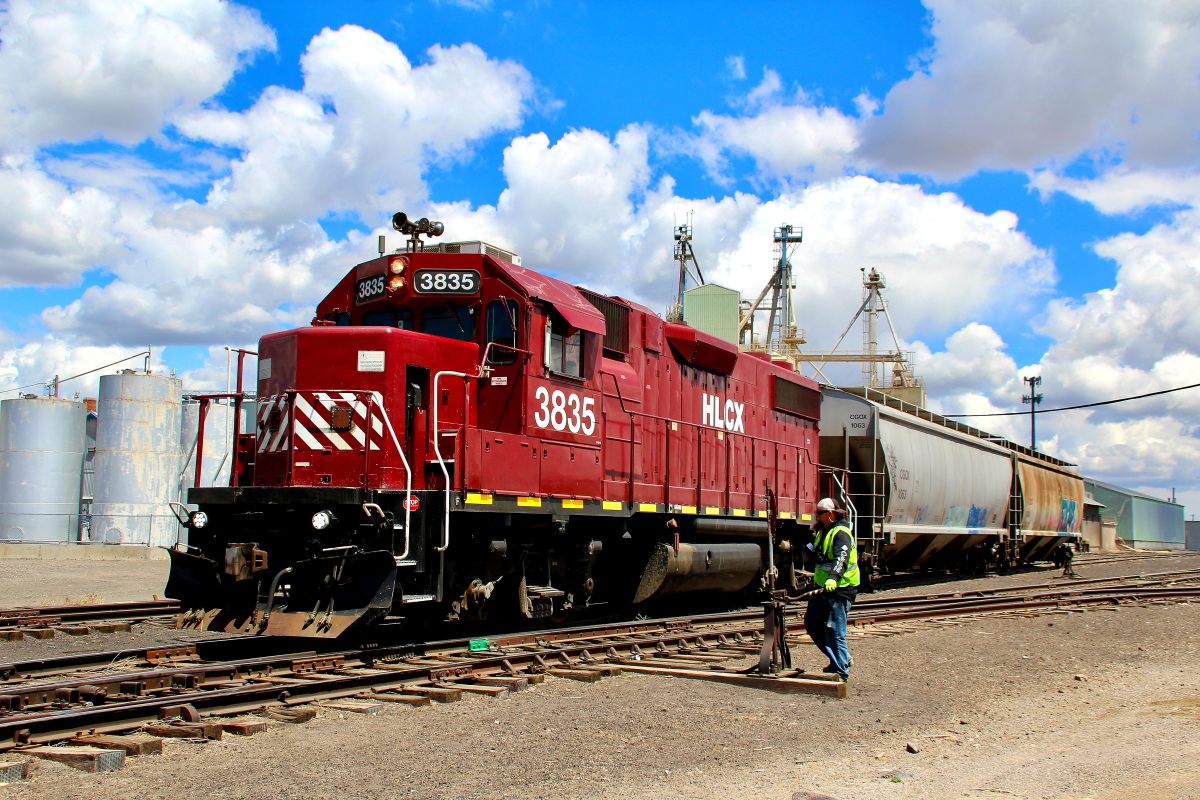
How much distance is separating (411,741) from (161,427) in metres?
30.1

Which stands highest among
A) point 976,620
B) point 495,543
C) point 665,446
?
point 665,446

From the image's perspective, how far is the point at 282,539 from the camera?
8945mm

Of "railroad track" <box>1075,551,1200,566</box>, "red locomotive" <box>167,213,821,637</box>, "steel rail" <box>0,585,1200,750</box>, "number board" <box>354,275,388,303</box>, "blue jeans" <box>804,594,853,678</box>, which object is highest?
"number board" <box>354,275,388,303</box>

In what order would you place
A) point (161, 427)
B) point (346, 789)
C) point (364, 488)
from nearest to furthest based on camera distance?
point (346, 789) → point (364, 488) → point (161, 427)

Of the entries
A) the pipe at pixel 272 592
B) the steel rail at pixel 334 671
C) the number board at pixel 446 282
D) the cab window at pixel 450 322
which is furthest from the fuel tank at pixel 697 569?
the pipe at pixel 272 592

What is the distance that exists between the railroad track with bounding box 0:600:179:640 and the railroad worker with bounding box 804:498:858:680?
795 cm

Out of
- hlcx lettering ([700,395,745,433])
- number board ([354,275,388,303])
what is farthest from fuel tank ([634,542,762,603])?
number board ([354,275,388,303])

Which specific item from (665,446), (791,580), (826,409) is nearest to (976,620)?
(791,580)

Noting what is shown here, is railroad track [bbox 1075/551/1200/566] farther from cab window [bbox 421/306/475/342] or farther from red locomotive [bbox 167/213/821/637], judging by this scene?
cab window [bbox 421/306/475/342]

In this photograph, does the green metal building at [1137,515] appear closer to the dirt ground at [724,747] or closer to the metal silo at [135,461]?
the metal silo at [135,461]

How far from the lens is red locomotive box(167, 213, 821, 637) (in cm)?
868

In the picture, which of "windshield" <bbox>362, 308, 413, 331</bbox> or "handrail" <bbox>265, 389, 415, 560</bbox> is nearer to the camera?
"handrail" <bbox>265, 389, 415, 560</bbox>

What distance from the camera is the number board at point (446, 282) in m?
10.2

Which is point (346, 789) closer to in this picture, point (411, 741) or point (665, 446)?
point (411, 741)
